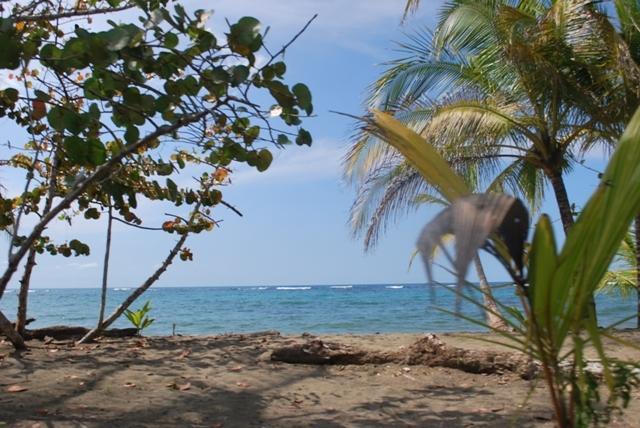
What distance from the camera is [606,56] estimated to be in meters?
9.48

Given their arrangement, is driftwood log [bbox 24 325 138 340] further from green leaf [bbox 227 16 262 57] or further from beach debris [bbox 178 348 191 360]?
green leaf [bbox 227 16 262 57]

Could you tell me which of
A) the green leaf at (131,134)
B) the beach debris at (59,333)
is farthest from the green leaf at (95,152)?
the beach debris at (59,333)

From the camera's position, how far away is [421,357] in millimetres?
5945

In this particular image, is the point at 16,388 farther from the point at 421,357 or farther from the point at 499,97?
the point at 499,97

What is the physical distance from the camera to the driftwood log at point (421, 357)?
560cm

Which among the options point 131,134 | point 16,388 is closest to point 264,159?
point 131,134

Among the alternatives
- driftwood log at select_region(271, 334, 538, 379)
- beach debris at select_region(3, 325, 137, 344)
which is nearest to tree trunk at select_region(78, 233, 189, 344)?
beach debris at select_region(3, 325, 137, 344)

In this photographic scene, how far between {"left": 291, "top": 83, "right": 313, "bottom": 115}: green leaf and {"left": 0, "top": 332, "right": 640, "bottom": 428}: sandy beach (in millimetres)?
1945

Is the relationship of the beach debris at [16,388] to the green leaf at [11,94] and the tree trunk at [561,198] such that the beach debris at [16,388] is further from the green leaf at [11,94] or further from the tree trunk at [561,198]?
the tree trunk at [561,198]

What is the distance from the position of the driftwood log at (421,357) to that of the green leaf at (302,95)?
351cm

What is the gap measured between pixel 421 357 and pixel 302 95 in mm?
3711

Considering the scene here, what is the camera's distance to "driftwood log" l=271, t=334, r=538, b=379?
5598mm

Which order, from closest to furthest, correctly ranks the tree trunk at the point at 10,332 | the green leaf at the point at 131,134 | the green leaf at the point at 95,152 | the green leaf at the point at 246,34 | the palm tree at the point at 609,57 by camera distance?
the green leaf at the point at 246,34
the green leaf at the point at 95,152
the green leaf at the point at 131,134
the tree trunk at the point at 10,332
the palm tree at the point at 609,57

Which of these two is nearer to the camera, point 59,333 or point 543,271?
point 543,271
